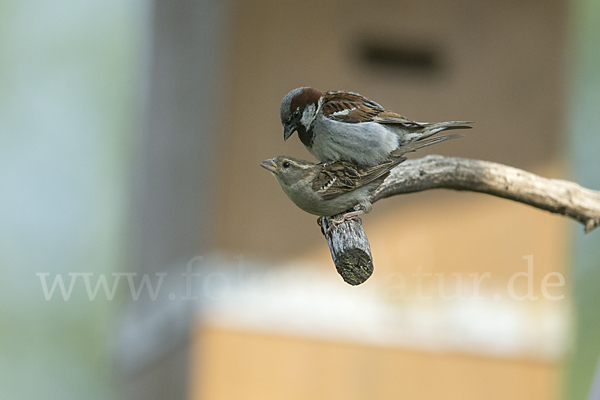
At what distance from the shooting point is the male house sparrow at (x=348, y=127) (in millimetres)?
2701

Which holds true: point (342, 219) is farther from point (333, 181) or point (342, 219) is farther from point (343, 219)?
point (333, 181)

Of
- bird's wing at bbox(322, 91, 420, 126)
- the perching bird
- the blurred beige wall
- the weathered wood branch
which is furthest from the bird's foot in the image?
the blurred beige wall

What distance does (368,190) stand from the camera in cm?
275

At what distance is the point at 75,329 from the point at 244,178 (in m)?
10.2

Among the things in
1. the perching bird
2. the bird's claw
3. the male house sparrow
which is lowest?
the bird's claw

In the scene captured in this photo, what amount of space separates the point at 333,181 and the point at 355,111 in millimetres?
331

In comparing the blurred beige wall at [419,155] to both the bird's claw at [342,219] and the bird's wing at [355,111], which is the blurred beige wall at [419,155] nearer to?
the bird's wing at [355,111]

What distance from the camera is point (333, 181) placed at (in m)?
2.67

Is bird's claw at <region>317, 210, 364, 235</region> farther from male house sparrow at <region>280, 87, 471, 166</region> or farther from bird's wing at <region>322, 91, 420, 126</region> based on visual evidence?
bird's wing at <region>322, 91, 420, 126</region>

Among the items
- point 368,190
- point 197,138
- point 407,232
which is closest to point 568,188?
point 368,190

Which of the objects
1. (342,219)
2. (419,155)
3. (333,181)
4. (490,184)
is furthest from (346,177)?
(419,155)

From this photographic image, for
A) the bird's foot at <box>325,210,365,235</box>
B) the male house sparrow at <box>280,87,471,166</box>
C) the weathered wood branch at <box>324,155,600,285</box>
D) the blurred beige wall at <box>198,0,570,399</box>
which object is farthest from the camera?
the blurred beige wall at <box>198,0,570,399</box>

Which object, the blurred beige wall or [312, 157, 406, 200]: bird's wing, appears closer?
[312, 157, 406, 200]: bird's wing

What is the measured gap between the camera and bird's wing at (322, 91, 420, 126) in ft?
8.86
